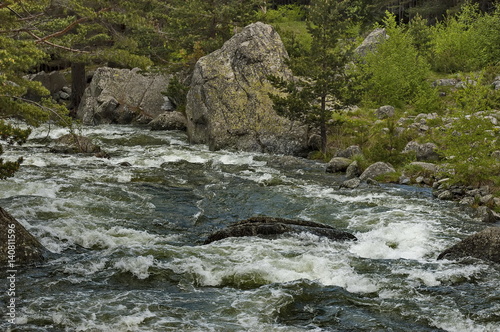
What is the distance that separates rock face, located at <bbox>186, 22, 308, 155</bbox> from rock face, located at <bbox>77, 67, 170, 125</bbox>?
6936mm

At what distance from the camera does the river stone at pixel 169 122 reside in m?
28.0

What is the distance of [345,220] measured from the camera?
13.3m

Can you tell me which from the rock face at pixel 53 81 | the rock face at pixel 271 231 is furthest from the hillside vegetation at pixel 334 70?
the rock face at pixel 271 231

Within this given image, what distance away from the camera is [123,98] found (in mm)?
31250

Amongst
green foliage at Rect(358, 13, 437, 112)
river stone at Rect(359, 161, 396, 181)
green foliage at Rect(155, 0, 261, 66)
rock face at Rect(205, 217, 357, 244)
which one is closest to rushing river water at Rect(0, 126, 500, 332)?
rock face at Rect(205, 217, 357, 244)

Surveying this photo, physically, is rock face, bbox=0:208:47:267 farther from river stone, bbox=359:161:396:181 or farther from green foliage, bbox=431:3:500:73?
green foliage, bbox=431:3:500:73

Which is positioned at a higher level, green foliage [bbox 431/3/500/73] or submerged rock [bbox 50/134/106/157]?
green foliage [bbox 431/3/500/73]

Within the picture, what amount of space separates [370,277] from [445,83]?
1938cm

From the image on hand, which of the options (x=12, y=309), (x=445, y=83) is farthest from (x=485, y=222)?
(x=445, y=83)

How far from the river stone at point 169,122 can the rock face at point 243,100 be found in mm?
3630

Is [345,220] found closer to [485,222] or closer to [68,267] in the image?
[485,222]

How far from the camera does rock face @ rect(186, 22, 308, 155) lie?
22.1 metres

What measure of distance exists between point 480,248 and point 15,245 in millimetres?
8536

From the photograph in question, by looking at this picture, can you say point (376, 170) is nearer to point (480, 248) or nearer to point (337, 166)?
point (337, 166)
